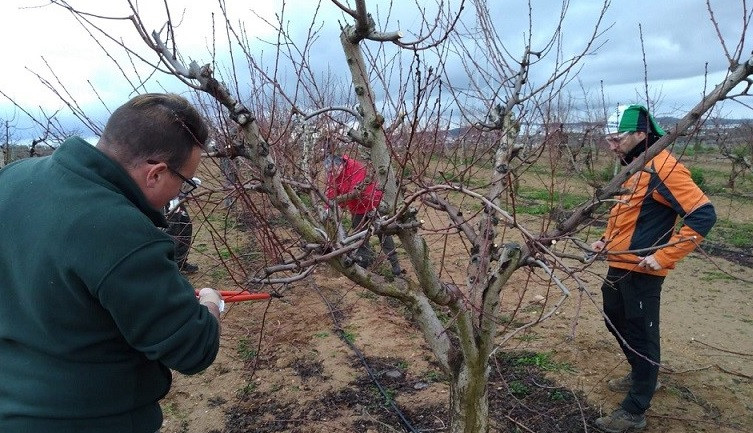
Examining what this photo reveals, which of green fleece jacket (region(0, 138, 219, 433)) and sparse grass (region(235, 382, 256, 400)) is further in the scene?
sparse grass (region(235, 382, 256, 400))

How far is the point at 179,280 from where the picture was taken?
1.29 m

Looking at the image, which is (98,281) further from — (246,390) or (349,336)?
(349,336)

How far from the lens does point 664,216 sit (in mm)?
2729

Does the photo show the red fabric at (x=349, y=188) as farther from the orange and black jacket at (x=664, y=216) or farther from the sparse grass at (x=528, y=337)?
the sparse grass at (x=528, y=337)

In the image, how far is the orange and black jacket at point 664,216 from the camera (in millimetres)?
2506

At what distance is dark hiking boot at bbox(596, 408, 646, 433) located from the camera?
9.69 ft

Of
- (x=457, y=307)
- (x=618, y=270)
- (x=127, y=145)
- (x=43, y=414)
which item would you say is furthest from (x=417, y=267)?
(x=618, y=270)

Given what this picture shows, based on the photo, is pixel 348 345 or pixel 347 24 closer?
pixel 347 24

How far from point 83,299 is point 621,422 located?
9.50 ft

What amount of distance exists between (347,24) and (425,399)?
7.95ft

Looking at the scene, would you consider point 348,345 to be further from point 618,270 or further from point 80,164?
point 80,164

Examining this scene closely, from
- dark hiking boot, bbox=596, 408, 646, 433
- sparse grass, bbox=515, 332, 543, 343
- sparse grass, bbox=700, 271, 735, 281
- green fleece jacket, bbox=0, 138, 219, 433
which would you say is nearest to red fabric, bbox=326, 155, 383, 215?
green fleece jacket, bbox=0, 138, 219, 433

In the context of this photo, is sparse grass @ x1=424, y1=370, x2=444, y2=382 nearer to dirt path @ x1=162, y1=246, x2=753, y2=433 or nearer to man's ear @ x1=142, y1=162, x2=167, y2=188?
dirt path @ x1=162, y1=246, x2=753, y2=433

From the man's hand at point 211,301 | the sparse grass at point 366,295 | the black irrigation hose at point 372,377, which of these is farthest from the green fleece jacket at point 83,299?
the sparse grass at point 366,295
